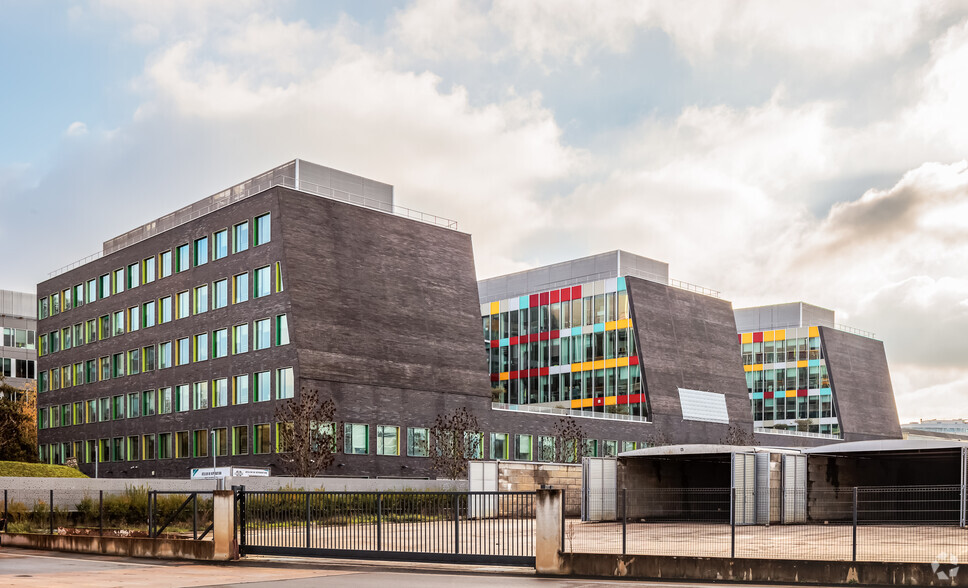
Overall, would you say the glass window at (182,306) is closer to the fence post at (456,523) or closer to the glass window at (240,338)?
the glass window at (240,338)

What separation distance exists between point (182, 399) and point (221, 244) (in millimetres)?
11485

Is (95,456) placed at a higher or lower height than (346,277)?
lower

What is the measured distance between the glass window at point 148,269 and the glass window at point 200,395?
1051cm

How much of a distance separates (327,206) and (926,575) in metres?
50.7

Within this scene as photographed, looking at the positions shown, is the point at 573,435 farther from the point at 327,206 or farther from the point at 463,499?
the point at 463,499

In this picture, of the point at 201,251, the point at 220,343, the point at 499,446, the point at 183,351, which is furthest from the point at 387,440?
the point at 201,251

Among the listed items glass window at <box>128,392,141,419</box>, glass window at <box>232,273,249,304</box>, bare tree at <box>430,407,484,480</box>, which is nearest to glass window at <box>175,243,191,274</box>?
glass window at <box>232,273,249,304</box>

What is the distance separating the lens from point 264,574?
22859mm

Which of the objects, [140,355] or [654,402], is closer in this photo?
[140,355]

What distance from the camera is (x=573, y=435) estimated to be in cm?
7681

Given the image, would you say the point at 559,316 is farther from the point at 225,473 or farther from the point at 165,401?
the point at 225,473

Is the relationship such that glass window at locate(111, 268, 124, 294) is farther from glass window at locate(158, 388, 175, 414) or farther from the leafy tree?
the leafy tree

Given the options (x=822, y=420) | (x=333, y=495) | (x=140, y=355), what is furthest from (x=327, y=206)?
(x=822, y=420)

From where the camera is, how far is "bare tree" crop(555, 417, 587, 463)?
3002 inches
